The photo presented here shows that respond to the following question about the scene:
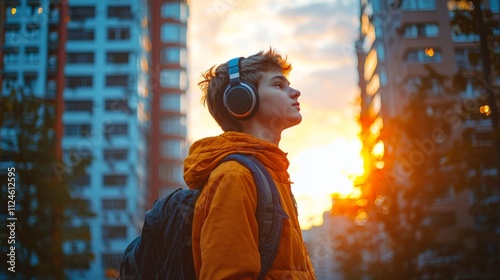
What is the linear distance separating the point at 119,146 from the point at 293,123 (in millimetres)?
51998

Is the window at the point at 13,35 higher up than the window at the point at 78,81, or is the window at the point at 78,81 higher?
the window at the point at 78,81

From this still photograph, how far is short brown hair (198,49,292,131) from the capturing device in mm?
2643

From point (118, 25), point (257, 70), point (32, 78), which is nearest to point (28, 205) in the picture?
point (257, 70)

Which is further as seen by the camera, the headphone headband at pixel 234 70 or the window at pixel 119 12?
the window at pixel 119 12

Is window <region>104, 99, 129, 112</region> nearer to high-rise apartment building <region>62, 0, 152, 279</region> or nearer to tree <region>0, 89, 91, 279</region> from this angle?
high-rise apartment building <region>62, 0, 152, 279</region>

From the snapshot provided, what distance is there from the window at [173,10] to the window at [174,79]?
17.4 feet

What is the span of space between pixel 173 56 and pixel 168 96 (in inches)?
153

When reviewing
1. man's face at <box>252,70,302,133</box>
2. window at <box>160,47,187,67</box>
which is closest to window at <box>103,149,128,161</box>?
window at <box>160,47,187,67</box>

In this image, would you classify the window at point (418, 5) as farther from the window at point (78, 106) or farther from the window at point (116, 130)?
the window at point (78, 106)

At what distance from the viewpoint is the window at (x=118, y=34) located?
55.1m

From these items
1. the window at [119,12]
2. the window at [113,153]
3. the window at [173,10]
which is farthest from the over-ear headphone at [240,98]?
the window at [173,10]

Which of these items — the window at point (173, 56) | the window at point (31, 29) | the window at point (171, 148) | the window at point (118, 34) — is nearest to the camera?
the window at point (31, 29)

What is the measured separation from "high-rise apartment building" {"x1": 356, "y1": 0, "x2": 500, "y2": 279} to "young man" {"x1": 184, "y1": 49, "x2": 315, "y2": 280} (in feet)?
20.5

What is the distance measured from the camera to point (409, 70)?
38.9 meters
